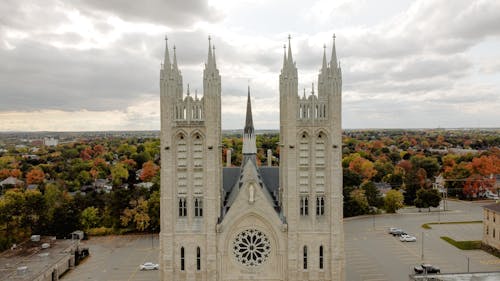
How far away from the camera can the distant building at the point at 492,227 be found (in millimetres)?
50456

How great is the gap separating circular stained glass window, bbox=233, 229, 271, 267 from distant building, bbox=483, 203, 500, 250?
37.7 metres

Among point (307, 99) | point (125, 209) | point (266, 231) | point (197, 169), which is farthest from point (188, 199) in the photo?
point (125, 209)

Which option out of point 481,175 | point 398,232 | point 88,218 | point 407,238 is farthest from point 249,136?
point 481,175

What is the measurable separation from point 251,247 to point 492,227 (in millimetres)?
39749

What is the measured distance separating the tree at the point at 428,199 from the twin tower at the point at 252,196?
46.4 meters

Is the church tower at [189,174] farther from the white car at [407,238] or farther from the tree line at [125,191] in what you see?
the white car at [407,238]

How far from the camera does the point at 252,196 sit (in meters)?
32.1

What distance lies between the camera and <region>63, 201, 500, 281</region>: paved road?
143 feet

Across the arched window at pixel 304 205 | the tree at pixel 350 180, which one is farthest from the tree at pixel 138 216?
the tree at pixel 350 180

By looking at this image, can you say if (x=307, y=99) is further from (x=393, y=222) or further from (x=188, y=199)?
(x=393, y=222)

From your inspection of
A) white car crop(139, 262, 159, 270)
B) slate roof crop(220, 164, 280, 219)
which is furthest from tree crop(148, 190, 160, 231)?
slate roof crop(220, 164, 280, 219)

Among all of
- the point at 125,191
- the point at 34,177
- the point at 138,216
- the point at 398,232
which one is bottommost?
the point at 398,232

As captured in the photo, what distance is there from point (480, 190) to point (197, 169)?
7917 cm

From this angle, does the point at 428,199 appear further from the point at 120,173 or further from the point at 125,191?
the point at 120,173
